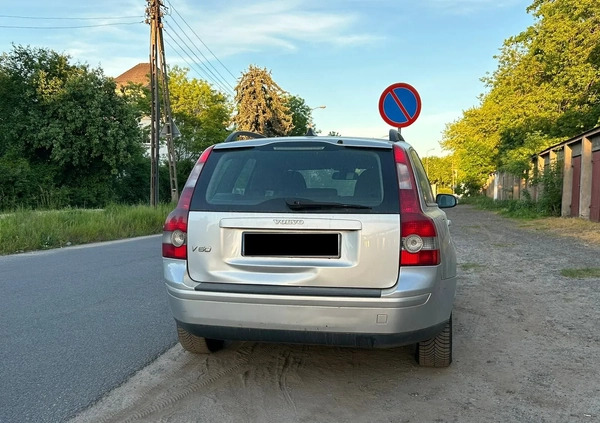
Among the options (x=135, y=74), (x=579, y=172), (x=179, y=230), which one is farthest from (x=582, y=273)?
(x=135, y=74)

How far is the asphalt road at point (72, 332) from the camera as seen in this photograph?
11.0 feet

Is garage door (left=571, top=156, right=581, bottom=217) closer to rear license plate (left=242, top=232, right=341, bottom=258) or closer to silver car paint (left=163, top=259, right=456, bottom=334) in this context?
silver car paint (left=163, top=259, right=456, bottom=334)

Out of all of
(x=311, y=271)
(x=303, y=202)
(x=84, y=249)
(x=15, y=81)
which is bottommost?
(x=84, y=249)

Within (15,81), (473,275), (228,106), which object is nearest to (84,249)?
(473,275)

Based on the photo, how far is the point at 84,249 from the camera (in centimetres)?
1116

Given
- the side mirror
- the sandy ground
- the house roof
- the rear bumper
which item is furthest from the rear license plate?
the house roof

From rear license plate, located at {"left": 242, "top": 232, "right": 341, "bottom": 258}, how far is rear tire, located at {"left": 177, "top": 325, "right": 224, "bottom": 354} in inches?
45.8

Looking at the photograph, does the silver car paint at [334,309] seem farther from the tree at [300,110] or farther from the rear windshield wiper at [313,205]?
the tree at [300,110]

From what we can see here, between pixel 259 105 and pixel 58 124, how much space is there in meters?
23.0

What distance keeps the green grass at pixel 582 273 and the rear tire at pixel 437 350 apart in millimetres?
4598

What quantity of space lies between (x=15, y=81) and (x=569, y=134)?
31440mm

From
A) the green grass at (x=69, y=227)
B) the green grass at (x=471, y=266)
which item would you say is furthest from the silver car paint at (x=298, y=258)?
the green grass at (x=69, y=227)

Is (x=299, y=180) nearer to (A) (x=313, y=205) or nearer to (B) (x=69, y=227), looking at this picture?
(A) (x=313, y=205)

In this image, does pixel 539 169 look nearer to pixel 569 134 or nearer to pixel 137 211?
pixel 569 134
